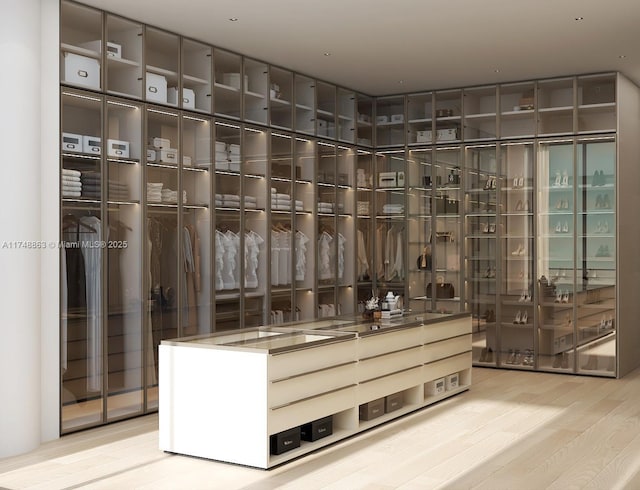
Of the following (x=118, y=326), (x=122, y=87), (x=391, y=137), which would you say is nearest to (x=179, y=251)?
(x=118, y=326)

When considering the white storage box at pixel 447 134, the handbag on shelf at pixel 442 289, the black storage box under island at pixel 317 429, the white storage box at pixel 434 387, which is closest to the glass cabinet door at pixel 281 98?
the white storage box at pixel 447 134

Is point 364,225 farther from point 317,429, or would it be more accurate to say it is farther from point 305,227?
point 317,429

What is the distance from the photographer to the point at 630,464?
5211 millimetres

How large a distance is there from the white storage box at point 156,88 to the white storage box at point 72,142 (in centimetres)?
84

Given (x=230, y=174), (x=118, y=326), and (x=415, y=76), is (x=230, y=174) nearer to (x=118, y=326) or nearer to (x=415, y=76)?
(x=118, y=326)

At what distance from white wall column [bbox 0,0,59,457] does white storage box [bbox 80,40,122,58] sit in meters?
0.48

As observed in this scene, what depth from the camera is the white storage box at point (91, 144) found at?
20.3 ft

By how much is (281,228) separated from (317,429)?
3.19 metres

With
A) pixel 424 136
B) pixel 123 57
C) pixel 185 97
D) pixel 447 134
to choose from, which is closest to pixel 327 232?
pixel 424 136

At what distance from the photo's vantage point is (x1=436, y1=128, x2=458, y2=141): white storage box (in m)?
9.48

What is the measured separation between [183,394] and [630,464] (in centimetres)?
296

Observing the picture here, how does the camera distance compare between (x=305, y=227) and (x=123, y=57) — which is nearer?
(x=123, y=57)

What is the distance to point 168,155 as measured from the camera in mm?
6953

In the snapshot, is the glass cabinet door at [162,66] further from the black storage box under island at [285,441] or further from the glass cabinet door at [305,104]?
the black storage box under island at [285,441]
